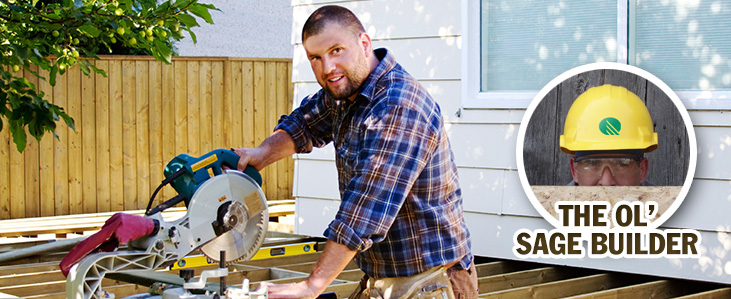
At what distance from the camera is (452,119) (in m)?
5.25

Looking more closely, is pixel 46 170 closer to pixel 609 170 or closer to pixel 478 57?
pixel 478 57

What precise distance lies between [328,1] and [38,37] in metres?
2.17

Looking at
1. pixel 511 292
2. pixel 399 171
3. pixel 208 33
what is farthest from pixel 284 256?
pixel 208 33

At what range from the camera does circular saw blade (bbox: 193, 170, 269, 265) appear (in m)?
2.82

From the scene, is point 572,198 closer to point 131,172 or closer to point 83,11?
point 83,11

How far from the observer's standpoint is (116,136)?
9.24 meters

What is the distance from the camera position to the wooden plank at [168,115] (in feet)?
31.0

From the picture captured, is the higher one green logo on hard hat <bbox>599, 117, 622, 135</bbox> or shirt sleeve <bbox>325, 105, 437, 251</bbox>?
green logo on hard hat <bbox>599, 117, 622, 135</bbox>

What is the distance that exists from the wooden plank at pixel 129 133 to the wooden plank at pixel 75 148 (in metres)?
0.46

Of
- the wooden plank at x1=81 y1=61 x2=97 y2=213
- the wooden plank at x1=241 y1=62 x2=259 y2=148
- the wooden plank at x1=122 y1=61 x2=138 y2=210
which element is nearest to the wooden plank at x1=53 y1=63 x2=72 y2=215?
the wooden plank at x1=81 y1=61 x2=97 y2=213

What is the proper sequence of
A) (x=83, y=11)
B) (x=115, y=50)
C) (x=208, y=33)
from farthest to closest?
(x=208, y=33), (x=115, y=50), (x=83, y=11)

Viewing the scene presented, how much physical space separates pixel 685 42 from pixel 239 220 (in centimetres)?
277

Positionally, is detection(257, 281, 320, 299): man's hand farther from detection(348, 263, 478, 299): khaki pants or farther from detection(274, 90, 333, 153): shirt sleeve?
detection(274, 90, 333, 153): shirt sleeve

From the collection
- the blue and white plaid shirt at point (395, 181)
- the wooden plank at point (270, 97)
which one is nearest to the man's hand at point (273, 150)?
the blue and white plaid shirt at point (395, 181)
